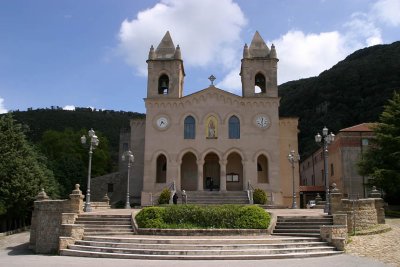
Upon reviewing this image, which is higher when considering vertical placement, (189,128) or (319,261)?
(189,128)

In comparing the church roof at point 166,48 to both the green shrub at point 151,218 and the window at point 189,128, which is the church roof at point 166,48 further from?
the green shrub at point 151,218

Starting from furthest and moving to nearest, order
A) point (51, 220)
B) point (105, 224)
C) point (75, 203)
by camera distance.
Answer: point (75, 203)
point (51, 220)
point (105, 224)

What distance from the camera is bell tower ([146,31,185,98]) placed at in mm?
39688

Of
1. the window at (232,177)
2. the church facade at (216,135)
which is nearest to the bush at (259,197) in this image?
the church facade at (216,135)

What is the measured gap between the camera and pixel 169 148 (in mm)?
38125

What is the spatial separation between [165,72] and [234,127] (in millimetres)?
8527

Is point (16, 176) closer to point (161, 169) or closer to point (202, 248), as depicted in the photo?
point (161, 169)

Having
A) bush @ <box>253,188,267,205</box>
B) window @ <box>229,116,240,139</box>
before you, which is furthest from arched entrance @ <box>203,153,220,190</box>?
bush @ <box>253,188,267,205</box>

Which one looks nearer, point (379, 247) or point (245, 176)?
point (379, 247)

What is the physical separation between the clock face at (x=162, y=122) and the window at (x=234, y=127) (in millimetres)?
5962

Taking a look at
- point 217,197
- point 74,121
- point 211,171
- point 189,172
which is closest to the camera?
point 217,197

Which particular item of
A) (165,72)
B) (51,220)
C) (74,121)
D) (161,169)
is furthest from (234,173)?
(74,121)

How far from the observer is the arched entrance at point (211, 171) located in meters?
39.3

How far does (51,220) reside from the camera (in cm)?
2161
